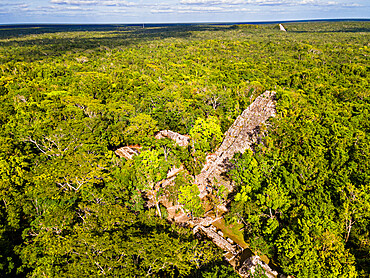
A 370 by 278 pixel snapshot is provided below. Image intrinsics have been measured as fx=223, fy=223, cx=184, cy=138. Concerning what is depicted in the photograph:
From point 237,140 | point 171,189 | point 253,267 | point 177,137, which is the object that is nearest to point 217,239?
point 253,267

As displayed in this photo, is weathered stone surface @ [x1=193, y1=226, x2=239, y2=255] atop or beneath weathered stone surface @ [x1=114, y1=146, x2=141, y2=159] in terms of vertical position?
beneath

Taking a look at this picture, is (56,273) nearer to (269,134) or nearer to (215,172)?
(215,172)

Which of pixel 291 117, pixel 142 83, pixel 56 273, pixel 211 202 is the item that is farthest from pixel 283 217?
pixel 142 83

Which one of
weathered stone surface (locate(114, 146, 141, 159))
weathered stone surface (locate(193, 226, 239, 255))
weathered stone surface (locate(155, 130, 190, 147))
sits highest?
weathered stone surface (locate(155, 130, 190, 147))

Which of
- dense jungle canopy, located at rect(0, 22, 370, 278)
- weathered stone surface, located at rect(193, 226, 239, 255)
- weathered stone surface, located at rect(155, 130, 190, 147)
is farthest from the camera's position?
weathered stone surface, located at rect(155, 130, 190, 147)

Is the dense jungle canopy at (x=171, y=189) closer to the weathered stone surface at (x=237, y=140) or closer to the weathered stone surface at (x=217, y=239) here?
the weathered stone surface at (x=237, y=140)

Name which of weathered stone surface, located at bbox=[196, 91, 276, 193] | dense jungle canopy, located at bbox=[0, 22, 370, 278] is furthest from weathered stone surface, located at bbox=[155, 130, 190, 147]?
weathered stone surface, located at bbox=[196, 91, 276, 193]

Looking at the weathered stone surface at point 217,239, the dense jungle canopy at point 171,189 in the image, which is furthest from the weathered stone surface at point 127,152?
the weathered stone surface at point 217,239

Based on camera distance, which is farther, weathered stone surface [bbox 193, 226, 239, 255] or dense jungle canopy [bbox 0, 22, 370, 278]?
weathered stone surface [bbox 193, 226, 239, 255]

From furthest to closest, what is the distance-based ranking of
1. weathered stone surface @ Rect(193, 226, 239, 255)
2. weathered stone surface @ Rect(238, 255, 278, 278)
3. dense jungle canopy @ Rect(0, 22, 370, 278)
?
weathered stone surface @ Rect(193, 226, 239, 255)
weathered stone surface @ Rect(238, 255, 278, 278)
dense jungle canopy @ Rect(0, 22, 370, 278)

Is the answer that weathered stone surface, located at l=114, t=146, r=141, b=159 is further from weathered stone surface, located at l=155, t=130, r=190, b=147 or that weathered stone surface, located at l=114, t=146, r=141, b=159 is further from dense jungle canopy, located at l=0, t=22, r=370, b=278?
weathered stone surface, located at l=155, t=130, r=190, b=147
